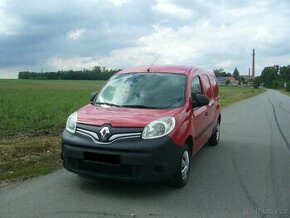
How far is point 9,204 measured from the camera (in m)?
5.46

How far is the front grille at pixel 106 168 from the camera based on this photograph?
5.77m

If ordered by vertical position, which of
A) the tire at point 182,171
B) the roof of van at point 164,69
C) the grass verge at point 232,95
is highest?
the roof of van at point 164,69

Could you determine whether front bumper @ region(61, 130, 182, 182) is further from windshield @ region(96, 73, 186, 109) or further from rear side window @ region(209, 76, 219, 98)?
rear side window @ region(209, 76, 219, 98)

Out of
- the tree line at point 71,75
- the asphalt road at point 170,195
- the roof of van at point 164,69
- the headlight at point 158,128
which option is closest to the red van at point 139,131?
the headlight at point 158,128

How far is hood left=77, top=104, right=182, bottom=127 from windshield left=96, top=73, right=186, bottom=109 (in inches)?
10.5

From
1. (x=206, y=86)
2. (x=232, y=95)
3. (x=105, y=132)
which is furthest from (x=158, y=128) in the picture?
(x=232, y=95)

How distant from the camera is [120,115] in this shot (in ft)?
20.3

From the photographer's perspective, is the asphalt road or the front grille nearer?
the asphalt road

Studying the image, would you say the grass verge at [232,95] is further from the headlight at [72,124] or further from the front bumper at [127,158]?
the front bumper at [127,158]

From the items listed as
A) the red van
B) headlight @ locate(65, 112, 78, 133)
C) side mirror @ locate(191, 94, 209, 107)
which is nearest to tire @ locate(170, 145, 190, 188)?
the red van

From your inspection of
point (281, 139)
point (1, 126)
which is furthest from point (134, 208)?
point (1, 126)

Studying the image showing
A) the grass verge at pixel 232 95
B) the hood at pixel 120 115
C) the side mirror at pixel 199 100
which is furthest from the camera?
the grass verge at pixel 232 95

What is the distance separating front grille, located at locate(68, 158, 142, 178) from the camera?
577 cm

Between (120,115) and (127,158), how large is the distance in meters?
0.75
